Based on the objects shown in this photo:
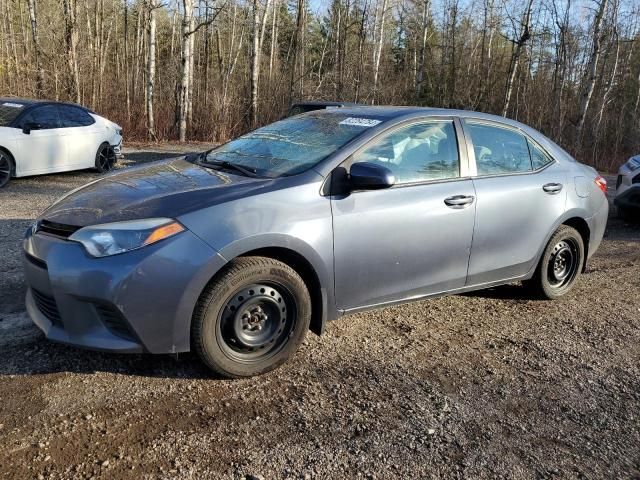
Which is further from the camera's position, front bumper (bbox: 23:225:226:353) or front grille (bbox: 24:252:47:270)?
front grille (bbox: 24:252:47:270)

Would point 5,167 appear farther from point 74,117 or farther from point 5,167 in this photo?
point 74,117

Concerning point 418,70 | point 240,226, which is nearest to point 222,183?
point 240,226

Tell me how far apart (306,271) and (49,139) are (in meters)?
8.43

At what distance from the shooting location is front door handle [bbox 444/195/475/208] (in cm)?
404

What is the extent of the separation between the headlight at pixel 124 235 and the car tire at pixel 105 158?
9030mm

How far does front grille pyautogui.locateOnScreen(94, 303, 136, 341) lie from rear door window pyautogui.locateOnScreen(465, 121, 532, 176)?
2870 mm

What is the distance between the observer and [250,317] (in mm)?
3316

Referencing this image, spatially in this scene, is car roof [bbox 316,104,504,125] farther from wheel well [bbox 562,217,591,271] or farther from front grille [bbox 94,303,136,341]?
front grille [bbox 94,303,136,341]

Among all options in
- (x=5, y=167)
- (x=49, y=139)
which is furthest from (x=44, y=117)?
(x=5, y=167)

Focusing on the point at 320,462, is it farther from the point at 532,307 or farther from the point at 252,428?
the point at 532,307

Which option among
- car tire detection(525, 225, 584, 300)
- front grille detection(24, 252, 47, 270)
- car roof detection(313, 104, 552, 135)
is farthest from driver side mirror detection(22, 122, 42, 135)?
car tire detection(525, 225, 584, 300)

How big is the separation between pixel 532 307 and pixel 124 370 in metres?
3.55

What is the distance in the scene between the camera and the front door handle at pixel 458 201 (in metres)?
4.04

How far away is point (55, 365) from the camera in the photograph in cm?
334
